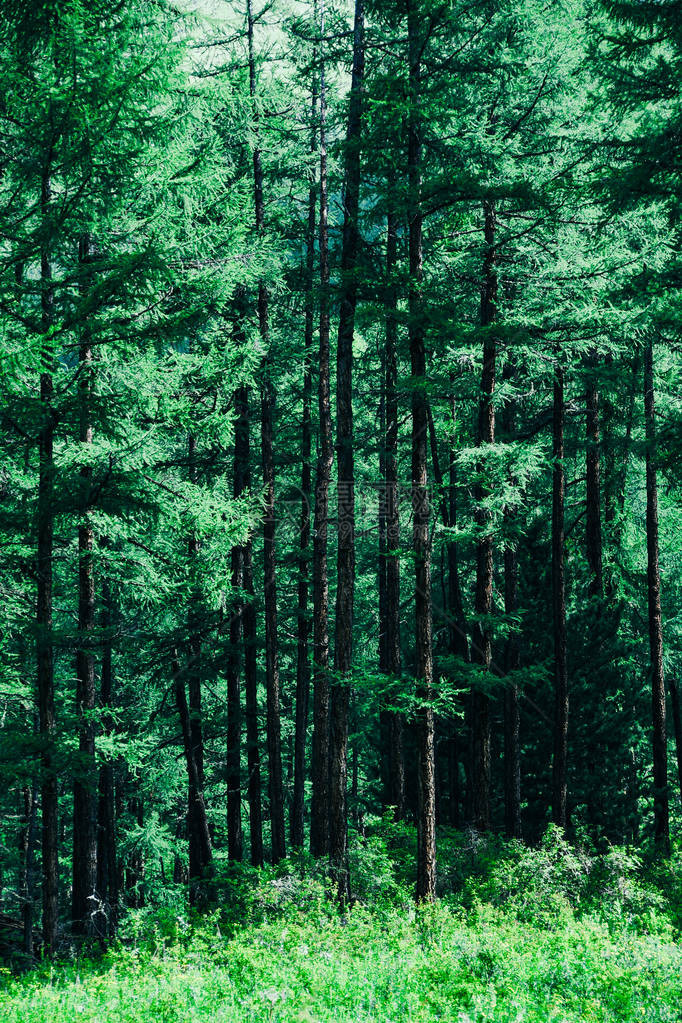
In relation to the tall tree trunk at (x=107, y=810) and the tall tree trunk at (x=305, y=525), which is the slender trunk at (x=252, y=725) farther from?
the tall tree trunk at (x=107, y=810)

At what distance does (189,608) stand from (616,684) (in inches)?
367

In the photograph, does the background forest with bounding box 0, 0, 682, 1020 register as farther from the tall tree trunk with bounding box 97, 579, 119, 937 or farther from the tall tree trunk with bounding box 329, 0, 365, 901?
the tall tree trunk with bounding box 97, 579, 119, 937

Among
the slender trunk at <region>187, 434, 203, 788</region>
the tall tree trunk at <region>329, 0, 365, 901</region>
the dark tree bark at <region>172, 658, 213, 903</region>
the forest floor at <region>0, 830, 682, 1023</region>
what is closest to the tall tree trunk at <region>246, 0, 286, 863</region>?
the slender trunk at <region>187, 434, 203, 788</region>

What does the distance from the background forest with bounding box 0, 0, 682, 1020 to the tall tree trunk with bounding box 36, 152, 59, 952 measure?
0.04 meters

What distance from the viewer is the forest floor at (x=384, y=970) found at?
6.22 metres

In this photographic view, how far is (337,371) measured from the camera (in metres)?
12.6

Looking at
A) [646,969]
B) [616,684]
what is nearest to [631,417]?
[616,684]

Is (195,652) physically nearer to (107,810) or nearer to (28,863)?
(107,810)

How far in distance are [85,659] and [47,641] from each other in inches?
126

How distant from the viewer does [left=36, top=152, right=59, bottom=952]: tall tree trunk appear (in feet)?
29.5

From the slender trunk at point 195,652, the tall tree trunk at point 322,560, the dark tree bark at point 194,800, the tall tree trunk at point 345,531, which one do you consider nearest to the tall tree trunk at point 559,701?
the tall tree trunk at point 322,560

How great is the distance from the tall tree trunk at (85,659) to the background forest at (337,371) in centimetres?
8

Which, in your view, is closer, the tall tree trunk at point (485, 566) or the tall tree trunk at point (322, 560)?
the tall tree trunk at point (485, 566)

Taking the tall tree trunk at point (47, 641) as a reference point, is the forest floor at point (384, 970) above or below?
below
